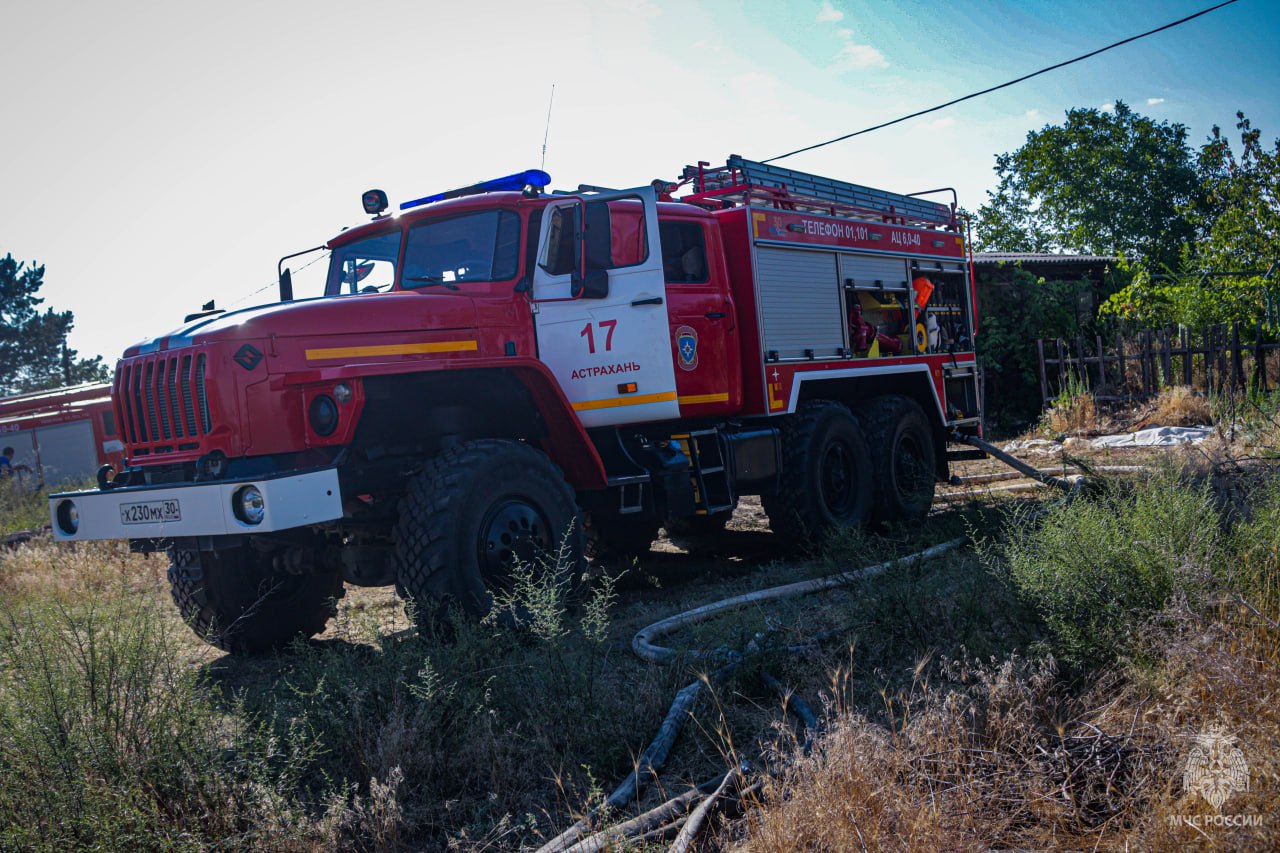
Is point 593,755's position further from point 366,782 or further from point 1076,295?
point 1076,295

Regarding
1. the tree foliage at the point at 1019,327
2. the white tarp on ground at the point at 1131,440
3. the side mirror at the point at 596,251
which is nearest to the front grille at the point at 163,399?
the side mirror at the point at 596,251

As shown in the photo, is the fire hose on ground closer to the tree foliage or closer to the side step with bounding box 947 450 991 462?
the side step with bounding box 947 450 991 462

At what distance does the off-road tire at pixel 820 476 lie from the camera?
8438 mm

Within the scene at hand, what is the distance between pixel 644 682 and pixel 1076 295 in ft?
65.7

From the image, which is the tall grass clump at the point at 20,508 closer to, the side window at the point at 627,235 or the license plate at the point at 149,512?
the license plate at the point at 149,512

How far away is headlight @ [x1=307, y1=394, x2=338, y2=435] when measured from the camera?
550 cm

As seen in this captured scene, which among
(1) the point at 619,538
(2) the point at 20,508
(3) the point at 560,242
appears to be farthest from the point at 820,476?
(2) the point at 20,508

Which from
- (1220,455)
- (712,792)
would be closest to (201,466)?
(712,792)

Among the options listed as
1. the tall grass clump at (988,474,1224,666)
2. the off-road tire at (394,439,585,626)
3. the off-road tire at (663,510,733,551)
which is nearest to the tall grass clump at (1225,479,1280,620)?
the tall grass clump at (988,474,1224,666)

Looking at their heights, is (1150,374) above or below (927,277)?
below

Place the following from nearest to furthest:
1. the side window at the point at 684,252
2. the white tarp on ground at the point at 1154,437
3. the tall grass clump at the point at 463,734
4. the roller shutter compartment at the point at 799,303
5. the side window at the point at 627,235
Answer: the tall grass clump at the point at 463,734 < the side window at the point at 627,235 < the side window at the point at 684,252 < the roller shutter compartment at the point at 799,303 < the white tarp on ground at the point at 1154,437

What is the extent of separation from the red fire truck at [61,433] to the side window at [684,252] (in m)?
4.37

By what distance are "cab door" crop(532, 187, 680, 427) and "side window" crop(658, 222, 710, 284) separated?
570 mm

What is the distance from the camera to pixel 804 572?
7281 mm
